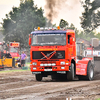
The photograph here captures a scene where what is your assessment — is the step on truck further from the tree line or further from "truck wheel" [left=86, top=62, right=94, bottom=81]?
the tree line

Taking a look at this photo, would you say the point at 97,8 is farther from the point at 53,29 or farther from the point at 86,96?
the point at 86,96

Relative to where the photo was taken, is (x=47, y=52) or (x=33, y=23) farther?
(x=33, y=23)

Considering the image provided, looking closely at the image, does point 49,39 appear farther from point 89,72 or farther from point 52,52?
point 89,72

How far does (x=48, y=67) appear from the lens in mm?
16391

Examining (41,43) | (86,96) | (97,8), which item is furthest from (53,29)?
(97,8)

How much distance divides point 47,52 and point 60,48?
69 centimetres

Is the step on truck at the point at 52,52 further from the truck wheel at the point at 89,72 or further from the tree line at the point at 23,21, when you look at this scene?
the tree line at the point at 23,21

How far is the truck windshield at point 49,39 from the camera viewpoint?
1639 cm

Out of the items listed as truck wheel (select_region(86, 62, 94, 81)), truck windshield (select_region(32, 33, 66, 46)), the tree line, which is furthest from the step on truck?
the tree line

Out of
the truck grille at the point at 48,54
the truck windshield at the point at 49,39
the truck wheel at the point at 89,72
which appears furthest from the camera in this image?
the truck wheel at the point at 89,72

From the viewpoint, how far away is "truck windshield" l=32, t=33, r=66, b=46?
16.4 meters

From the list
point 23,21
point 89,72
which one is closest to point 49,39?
point 89,72

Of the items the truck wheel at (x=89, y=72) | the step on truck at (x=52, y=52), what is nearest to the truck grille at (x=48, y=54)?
the step on truck at (x=52, y=52)

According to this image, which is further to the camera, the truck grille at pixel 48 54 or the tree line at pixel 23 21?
the tree line at pixel 23 21
